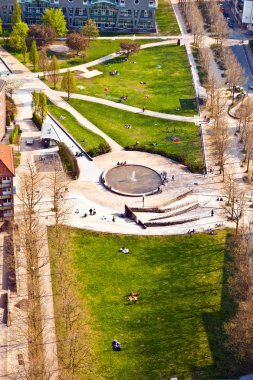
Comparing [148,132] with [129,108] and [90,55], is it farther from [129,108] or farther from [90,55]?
[90,55]

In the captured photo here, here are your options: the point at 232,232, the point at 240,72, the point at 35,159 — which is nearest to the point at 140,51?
the point at 240,72

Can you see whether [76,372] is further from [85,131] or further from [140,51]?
[140,51]

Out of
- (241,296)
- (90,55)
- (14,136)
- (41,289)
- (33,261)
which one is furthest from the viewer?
(90,55)

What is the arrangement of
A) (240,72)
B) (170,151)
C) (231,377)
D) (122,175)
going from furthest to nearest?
(240,72)
(170,151)
(122,175)
(231,377)

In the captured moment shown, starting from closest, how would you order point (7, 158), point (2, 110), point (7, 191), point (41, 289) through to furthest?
point (41, 289)
point (7, 191)
point (7, 158)
point (2, 110)

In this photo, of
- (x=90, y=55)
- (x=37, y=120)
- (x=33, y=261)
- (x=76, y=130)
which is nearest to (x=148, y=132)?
(x=76, y=130)

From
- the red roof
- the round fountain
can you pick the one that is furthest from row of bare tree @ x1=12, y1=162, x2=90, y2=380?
the round fountain
